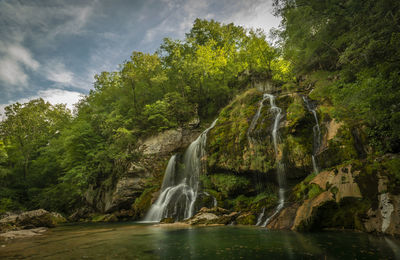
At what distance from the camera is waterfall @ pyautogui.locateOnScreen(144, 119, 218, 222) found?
12047 mm

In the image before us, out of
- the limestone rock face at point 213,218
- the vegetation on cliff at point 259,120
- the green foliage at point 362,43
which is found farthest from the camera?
the limestone rock face at point 213,218

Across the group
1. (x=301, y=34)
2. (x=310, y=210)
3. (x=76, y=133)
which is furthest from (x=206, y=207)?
(x=76, y=133)

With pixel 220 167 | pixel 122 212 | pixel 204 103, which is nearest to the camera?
pixel 220 167

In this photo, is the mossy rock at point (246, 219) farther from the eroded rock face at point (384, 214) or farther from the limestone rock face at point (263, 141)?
the eroded rock face at point (384, 214)

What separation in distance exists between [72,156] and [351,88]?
21.6 meters

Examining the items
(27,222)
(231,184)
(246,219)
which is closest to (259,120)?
(231,184)

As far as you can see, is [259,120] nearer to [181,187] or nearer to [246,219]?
[246,219]

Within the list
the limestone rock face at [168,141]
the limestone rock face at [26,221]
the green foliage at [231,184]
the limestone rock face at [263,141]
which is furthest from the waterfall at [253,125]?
the limestone rock face at [26,221]

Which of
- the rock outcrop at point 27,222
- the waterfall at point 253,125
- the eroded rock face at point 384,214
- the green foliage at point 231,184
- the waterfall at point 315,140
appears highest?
the waterfall at point 253,125

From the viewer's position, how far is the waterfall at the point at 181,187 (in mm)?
12047

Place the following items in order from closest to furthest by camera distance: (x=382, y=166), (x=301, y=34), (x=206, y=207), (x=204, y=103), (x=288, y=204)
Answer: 1. (x=382, y=166)
2. (x=301, y=34)
3. (x=288, y=204)
4. (x=206, y=207)
5. (x=204, y=103)

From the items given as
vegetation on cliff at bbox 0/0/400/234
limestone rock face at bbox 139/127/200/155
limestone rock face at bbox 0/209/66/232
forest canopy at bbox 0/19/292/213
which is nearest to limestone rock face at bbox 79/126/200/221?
limestone rock face at bbox 139/127/200/155

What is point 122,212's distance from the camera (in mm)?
15758

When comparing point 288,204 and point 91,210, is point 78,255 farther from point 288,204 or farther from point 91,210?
point 91,210
